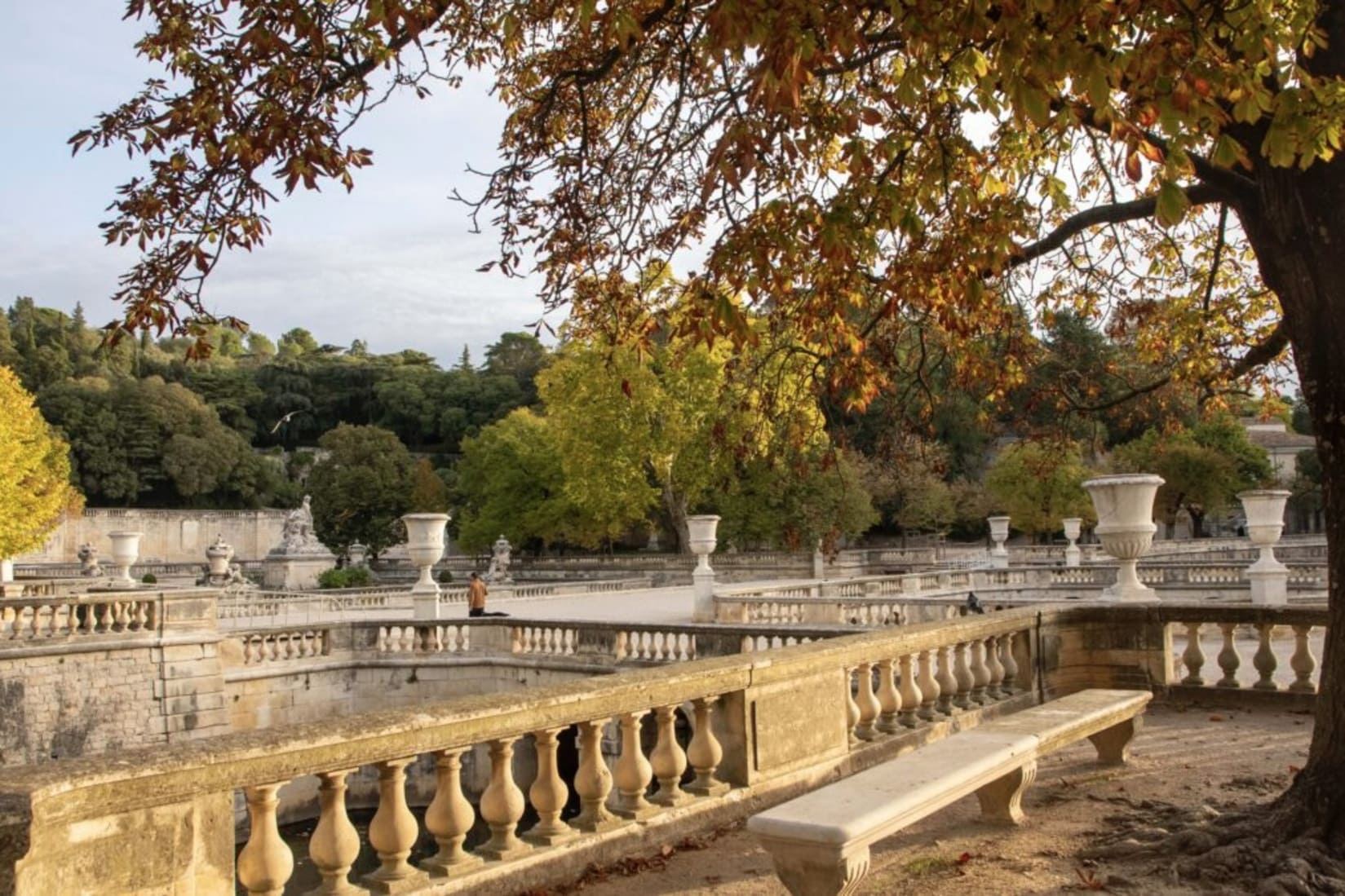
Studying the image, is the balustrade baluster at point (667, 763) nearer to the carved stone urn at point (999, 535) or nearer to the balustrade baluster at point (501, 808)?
the balustrade baluster at point (501, 808)

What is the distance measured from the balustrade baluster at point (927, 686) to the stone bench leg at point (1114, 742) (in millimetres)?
1010

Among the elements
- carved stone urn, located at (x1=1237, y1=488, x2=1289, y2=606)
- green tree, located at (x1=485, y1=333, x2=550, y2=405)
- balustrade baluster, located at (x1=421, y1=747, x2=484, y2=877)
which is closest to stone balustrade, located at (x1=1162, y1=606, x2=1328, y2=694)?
balustrade baluster, located at (x1=421, y1=747, x2=484, y2=877)

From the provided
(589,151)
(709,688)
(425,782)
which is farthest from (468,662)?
(709,688)

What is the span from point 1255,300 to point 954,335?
111 inches

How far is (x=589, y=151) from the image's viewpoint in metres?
7.56

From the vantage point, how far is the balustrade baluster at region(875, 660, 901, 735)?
6.95 meters

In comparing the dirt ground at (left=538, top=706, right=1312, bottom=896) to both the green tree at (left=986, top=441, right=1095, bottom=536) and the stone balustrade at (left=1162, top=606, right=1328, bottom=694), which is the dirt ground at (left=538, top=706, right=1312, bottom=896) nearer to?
the stone balustrade at (left=1162, top=606, right=1328, bottom=694)

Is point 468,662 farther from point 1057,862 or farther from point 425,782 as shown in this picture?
point 1057,862

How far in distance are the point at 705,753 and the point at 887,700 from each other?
1.89 m

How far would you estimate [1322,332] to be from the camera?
498 centimetres

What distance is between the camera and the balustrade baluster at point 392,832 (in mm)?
4016

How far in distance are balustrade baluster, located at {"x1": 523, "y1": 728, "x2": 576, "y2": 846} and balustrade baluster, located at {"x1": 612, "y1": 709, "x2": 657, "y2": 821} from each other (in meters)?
0.40

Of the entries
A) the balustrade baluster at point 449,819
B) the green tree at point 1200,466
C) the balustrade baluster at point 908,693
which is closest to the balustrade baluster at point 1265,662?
the balustrade baluster at point 908,693

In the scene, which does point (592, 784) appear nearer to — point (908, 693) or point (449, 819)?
point (449, 819)
